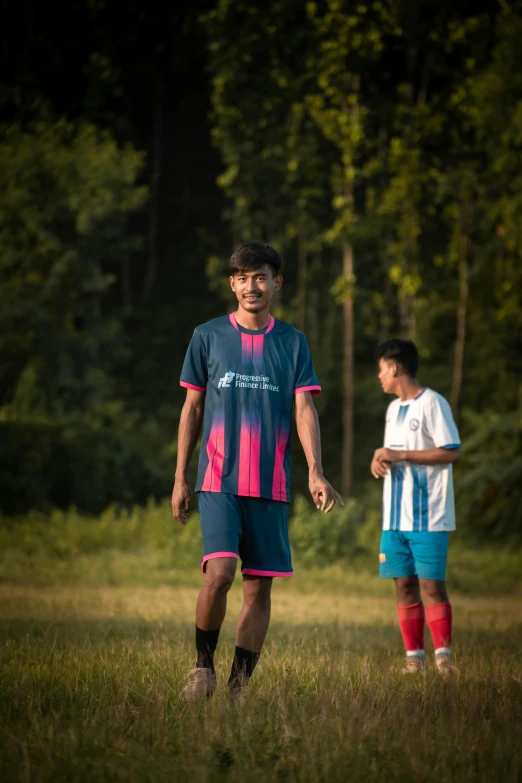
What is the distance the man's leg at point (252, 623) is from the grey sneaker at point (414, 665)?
1.54 metres

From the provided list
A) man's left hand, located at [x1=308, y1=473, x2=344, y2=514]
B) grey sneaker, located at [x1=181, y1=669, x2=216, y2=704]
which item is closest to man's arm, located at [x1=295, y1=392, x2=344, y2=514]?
man's left hand, located at [x1=308, y1=473, x2=344, y2=514]

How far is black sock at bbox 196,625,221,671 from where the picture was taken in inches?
224

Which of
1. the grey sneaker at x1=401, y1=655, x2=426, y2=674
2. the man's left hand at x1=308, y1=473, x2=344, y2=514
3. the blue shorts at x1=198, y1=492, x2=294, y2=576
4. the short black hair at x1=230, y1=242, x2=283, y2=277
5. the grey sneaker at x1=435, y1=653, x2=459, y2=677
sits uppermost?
the short black hair at x1=230, y1=242, x2=283, y2=277

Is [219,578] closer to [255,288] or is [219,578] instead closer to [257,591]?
[257,591]

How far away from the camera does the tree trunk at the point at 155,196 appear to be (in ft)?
127

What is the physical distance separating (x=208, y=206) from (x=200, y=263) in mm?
2265

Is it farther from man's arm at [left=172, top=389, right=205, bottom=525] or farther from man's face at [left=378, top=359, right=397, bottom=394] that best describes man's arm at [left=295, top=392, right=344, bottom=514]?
man's face at [left=378, top=359, right=397, bottom=394]

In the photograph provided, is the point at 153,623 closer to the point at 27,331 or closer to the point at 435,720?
the point at 435,720

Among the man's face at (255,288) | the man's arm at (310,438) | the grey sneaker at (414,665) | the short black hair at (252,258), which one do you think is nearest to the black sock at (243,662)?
the man's arm at (310,438)

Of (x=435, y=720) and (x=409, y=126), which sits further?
(x=409, y=126)

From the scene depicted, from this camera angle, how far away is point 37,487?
22.9m

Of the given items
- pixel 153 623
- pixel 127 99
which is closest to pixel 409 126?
pixel 127 99

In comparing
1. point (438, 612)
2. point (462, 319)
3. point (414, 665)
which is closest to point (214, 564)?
point (414, 665)

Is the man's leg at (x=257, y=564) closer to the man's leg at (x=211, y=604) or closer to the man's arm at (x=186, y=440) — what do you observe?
the man's leg at (x=211, y=604)
